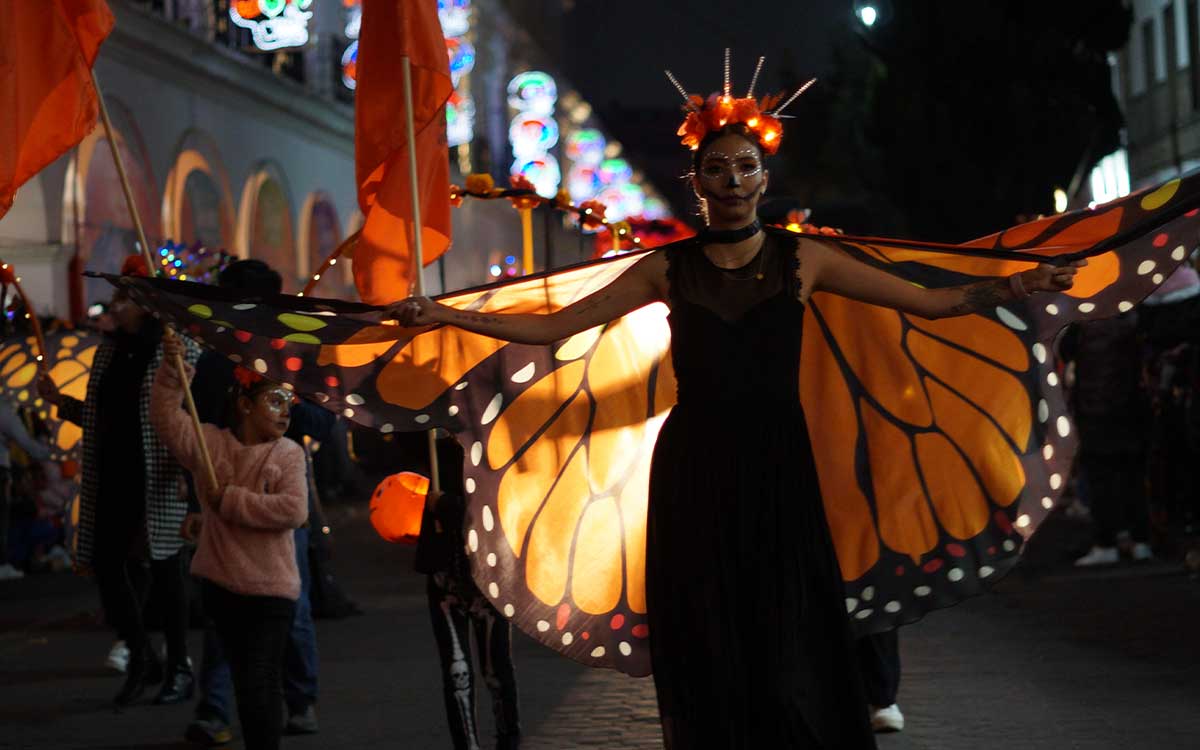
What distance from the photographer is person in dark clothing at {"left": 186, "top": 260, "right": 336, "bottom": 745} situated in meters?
8.25

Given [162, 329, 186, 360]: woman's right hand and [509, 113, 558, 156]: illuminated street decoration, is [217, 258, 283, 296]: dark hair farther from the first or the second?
[509, 113, 558, 156]: illuminated street decoration

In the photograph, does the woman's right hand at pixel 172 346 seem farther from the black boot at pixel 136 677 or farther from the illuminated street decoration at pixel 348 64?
the illuminated street decoration at pixel 348 64

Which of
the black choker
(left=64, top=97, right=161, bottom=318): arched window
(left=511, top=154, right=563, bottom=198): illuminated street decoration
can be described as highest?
(left=511, top=154, right=563, bottom=198): illuminated street decoration

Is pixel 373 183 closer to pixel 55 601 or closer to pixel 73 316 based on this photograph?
pixel 55 601

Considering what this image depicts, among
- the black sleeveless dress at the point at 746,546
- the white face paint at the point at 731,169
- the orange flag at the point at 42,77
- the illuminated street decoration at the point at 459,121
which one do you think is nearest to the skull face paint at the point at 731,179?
the white face paint at the point at 731,169

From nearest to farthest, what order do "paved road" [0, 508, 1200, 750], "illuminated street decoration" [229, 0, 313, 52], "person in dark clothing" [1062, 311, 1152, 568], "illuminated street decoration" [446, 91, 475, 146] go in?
"paved road" [0, 508, 1200, 750] < "person in dark clothing" [1062, 311, 1152, 568] < "illuminated street decoration" [229, 0, 313, 52] < "illuminated street decoration" [446, 91, 475, 146]

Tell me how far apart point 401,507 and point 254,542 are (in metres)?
0.51

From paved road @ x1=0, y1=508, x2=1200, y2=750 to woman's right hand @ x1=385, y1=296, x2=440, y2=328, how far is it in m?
2.77

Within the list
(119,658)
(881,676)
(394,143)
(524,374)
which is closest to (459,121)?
(119,658)

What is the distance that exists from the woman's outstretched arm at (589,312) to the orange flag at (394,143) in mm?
1401

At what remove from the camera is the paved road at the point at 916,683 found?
8.03 meters

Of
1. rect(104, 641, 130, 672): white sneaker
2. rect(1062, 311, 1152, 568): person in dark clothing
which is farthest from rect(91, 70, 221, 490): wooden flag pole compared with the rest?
rect(1062, 311, 1152, 568): person in dark clothing

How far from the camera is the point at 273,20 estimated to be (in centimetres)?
2791

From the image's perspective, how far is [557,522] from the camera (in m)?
6.52
